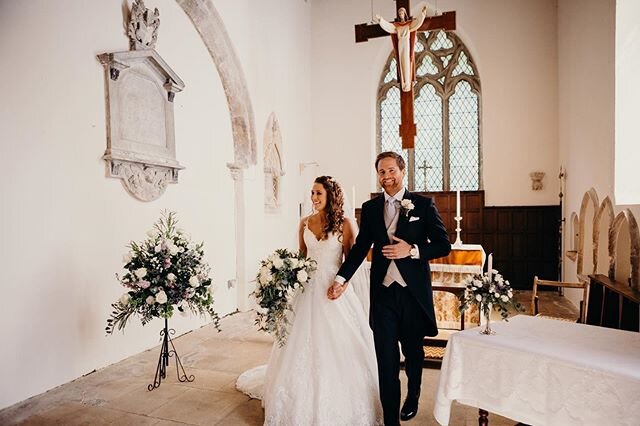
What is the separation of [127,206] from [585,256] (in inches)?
231

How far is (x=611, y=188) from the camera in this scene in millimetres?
4887

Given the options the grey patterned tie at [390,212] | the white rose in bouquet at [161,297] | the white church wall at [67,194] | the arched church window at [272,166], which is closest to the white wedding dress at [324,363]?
the grey patterned tie at [390,212]

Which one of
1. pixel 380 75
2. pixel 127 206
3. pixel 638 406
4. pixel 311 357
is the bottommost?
pixel 311 357

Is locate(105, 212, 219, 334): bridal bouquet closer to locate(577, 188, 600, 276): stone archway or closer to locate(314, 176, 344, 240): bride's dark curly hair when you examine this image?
locate(314, 176, 344, 240): bride's dark curly hair

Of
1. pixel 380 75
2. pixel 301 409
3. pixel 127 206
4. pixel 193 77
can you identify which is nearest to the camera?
pixel 301 409

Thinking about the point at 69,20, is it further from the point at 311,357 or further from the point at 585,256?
the point at 585,256

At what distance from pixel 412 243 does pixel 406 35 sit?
4.39 meters

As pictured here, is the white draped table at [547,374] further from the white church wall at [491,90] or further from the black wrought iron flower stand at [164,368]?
the white church wall at [491,90]

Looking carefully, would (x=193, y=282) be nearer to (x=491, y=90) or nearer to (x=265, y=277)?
(x=265, y=277)

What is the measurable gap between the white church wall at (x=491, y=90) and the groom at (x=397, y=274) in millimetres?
6815

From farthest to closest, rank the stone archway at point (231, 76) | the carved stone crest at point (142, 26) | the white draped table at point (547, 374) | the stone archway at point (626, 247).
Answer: the stone archway at point (231, 76) → the carved stone crest at point (142, 26) → the stone archway at point (626, 247) → the white draped table at point (547, 374)

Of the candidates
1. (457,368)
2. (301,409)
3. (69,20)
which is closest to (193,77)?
(69,20)

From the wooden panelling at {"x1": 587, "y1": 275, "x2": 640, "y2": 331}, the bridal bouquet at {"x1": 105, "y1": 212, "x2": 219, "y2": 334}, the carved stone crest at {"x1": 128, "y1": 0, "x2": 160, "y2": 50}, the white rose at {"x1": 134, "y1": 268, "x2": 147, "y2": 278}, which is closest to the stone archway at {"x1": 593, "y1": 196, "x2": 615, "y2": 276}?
the wooden panelling at {"x1": 587, "y1": 275, "x2": 640, "y2": 331}

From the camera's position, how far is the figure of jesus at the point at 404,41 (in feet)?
20.3
